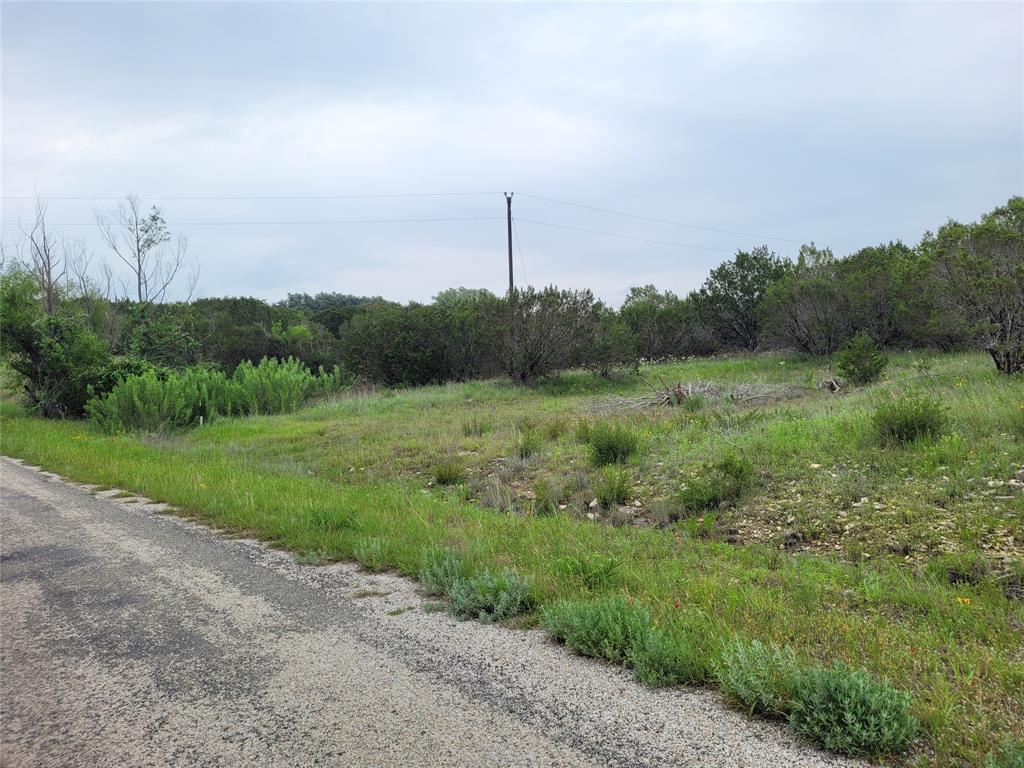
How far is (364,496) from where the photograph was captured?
7773 millimetres

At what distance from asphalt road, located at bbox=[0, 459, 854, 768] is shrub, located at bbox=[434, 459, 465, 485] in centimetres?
420

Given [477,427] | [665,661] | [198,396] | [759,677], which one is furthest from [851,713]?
[198,396]

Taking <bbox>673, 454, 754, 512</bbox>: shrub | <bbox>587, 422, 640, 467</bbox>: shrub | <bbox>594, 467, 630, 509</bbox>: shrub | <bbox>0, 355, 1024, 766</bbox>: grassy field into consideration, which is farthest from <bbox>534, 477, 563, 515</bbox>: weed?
<bbox>673, 454, 754, 512</bbox>: shrub

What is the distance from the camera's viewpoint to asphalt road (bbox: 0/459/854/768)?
9.01ft

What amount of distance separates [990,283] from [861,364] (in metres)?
2.75

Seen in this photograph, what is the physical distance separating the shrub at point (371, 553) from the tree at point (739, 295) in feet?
86.6

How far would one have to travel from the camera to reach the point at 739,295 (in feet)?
98.1

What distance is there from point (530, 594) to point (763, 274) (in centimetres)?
2859

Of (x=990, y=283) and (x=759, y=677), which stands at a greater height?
(x=990, y=283)

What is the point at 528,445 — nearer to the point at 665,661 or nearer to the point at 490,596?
the point at 490,596

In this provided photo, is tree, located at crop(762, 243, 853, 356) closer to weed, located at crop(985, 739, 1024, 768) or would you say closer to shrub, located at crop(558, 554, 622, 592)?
shrub, located at crop(558, 554, 622, 592)

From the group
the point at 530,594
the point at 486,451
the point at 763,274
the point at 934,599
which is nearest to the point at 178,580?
the point at 530,594

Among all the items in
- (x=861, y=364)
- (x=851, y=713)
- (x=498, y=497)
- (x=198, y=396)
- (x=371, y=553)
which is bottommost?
(x=498, y=497)

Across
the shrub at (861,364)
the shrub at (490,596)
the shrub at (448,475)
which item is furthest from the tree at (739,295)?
the shrub at (490,596)
